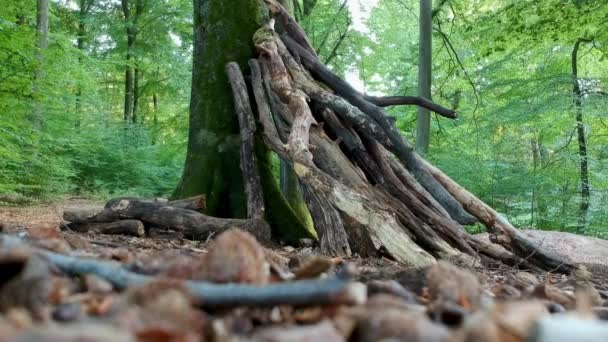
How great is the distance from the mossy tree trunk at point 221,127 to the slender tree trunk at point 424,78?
534cm

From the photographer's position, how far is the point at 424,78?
10297mm

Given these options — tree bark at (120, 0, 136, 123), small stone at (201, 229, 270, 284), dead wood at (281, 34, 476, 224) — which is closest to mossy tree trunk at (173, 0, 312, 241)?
dead wood at (281, 34, 476, 224)

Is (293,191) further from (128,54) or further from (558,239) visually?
(128,54)

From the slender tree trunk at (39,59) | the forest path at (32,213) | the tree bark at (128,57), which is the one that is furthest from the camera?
the tree bark at (128,57)

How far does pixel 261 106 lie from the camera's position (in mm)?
4691

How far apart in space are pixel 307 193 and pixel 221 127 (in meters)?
1.48

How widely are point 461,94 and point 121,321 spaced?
17.2 metres

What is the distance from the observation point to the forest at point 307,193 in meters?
1.02

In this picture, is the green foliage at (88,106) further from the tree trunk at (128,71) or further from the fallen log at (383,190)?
the fallen log at (383,190)

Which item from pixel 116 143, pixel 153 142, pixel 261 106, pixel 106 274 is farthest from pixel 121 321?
pixel 153 142

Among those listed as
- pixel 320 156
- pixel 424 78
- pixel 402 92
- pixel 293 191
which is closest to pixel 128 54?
pixel 402 92

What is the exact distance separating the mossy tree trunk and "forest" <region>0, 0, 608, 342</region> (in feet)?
0.07

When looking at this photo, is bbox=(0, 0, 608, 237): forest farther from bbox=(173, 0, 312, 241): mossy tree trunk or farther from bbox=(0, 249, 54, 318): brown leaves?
bbox=(0, 249, 54, 318): brown leaves

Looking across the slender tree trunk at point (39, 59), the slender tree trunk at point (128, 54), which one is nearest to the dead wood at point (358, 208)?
A: the slender tree trunk at point (39, 59)
